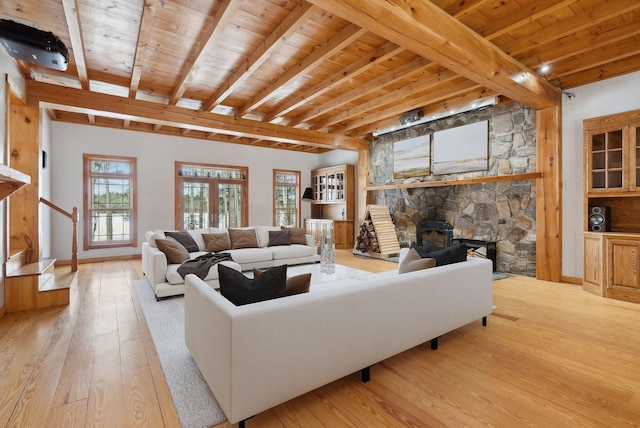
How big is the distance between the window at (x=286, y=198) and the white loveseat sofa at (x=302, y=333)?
6550 millimetres

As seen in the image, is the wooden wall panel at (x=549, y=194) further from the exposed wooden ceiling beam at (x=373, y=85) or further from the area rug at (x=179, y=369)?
the area rug at (x=179, y=369)

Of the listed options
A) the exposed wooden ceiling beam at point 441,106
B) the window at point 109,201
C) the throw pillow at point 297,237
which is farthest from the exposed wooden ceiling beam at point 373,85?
the window at point 109,201

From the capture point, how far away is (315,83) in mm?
4570

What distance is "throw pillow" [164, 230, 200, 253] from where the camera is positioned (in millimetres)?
4730

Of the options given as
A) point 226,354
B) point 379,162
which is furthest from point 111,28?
point 379,162

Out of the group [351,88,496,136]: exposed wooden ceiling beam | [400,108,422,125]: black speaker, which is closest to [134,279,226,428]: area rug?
[400,108,422,125]: black speaker

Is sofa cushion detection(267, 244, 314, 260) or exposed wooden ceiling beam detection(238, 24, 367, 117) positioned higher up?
exposed wooden ceiling beam detection(238, 24, 367, 117)

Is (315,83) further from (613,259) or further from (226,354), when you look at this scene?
(613,259)

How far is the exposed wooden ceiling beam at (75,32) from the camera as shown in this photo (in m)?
2.47

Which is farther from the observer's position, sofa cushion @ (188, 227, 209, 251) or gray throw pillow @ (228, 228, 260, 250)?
gray throw pillow @ (228, 228, 260, 250)

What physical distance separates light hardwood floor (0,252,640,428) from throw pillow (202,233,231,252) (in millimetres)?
1901

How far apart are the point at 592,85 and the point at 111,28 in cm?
619

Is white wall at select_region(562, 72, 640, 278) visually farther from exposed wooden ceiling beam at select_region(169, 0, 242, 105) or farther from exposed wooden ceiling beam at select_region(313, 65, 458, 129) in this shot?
exposed wooden ceiling beam at select_region(169, 0, 242, 105)

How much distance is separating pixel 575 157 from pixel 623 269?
1.70 metres
